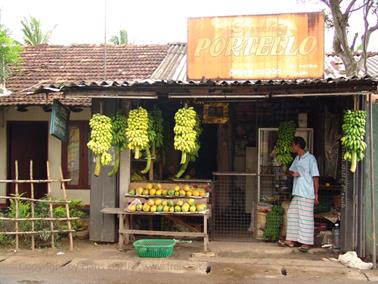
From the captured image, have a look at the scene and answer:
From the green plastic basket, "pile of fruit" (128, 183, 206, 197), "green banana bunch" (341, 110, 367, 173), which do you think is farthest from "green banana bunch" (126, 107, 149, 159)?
"green banana bunch" (341, 110, 367, 173)

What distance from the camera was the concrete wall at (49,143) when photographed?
11852 millimetres

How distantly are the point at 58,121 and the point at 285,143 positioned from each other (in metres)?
4.21

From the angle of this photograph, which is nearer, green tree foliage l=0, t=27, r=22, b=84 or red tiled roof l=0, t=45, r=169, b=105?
green tree foliage l=0, t=27, r=22, b=84

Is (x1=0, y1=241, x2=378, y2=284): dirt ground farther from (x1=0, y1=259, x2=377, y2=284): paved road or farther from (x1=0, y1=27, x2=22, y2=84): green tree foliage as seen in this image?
(x1=0, y1=27, x2=22, y2=84): green tree foliage

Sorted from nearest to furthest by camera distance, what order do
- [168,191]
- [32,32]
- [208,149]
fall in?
[168,191] → [208,149] → [32,32]

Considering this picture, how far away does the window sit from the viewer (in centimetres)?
1189

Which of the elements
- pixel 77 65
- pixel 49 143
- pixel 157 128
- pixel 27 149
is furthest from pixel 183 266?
pixel 77 65

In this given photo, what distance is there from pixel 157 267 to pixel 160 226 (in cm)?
198

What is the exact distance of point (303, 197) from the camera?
7906mm

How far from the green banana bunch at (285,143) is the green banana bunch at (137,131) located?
98.2 inches

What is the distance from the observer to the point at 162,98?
818 cm

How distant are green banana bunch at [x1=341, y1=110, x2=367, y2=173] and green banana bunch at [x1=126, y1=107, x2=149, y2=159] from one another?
10.7ft

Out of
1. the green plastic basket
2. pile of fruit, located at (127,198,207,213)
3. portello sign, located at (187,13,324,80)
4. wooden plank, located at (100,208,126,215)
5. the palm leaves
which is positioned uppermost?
the palm leaves

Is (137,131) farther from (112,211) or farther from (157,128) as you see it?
(112,211)
